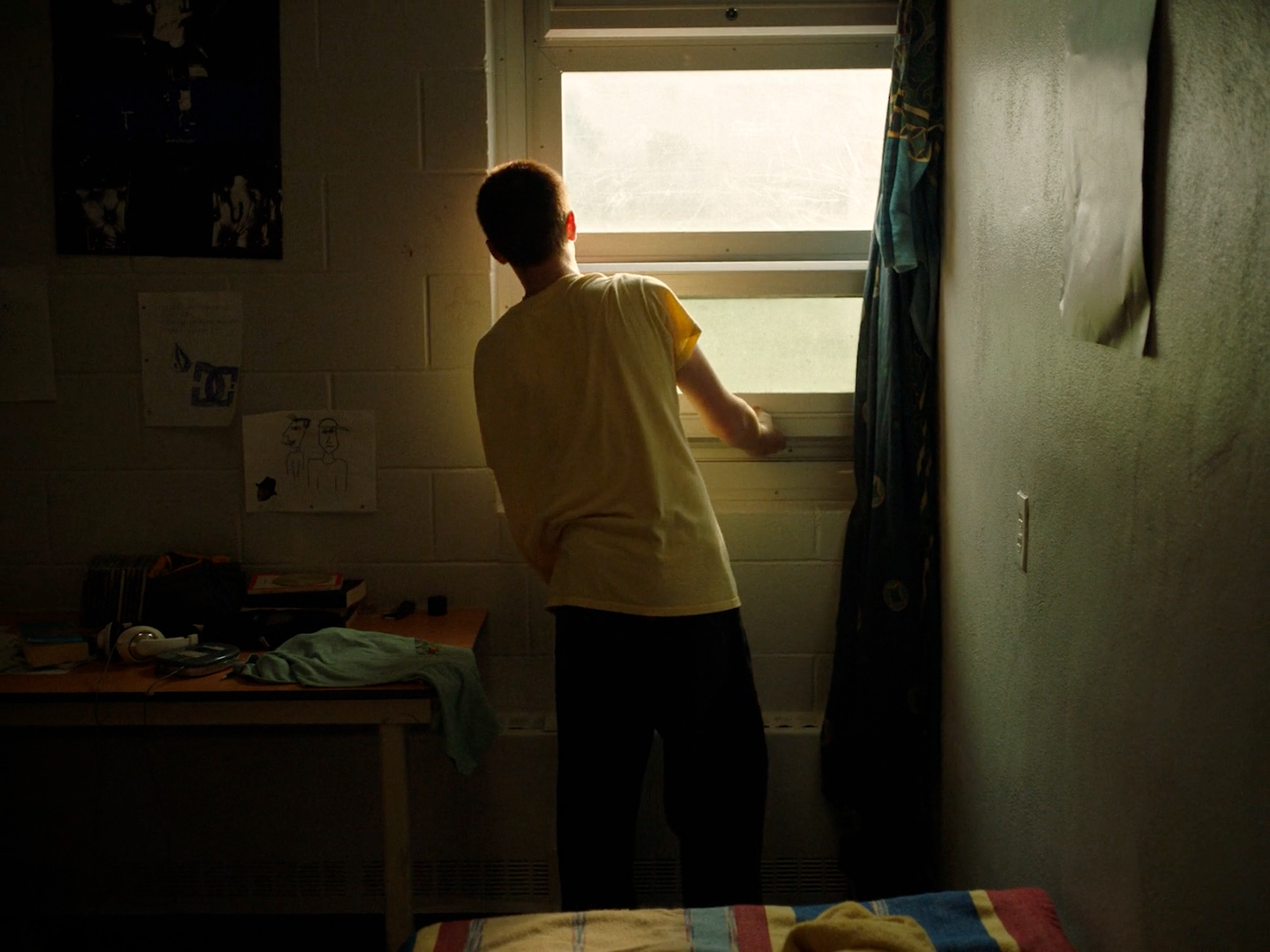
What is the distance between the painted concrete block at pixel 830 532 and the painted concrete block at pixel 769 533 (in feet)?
0.04

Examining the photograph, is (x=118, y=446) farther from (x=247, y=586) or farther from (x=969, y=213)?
(x=969, y=213)

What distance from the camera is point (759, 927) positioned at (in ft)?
5.00

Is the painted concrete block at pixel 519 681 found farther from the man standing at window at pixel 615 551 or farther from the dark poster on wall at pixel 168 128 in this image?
the dark poster on wall at pixel 168 128

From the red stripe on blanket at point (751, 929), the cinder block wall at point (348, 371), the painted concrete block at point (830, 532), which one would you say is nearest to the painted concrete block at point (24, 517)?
the cinder block wall at point (348, 371)

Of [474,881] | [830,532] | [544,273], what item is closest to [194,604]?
[474,881]

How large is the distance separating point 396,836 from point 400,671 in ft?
1.07

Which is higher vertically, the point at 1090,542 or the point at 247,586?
the point at 1090,542

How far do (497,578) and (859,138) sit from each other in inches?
51.2

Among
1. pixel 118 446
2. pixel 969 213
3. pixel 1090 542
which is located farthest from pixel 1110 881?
pixel 118 446

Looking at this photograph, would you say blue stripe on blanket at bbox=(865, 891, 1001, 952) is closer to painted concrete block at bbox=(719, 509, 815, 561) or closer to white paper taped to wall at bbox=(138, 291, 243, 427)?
painted concrete block at bbox=(719, 509, 815, 561)

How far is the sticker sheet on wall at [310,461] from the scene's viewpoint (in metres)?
2.63

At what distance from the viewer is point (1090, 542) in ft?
4.98

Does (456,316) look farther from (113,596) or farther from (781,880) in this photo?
(781,880)

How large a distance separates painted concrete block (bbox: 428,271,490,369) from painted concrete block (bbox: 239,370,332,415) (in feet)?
0.84
